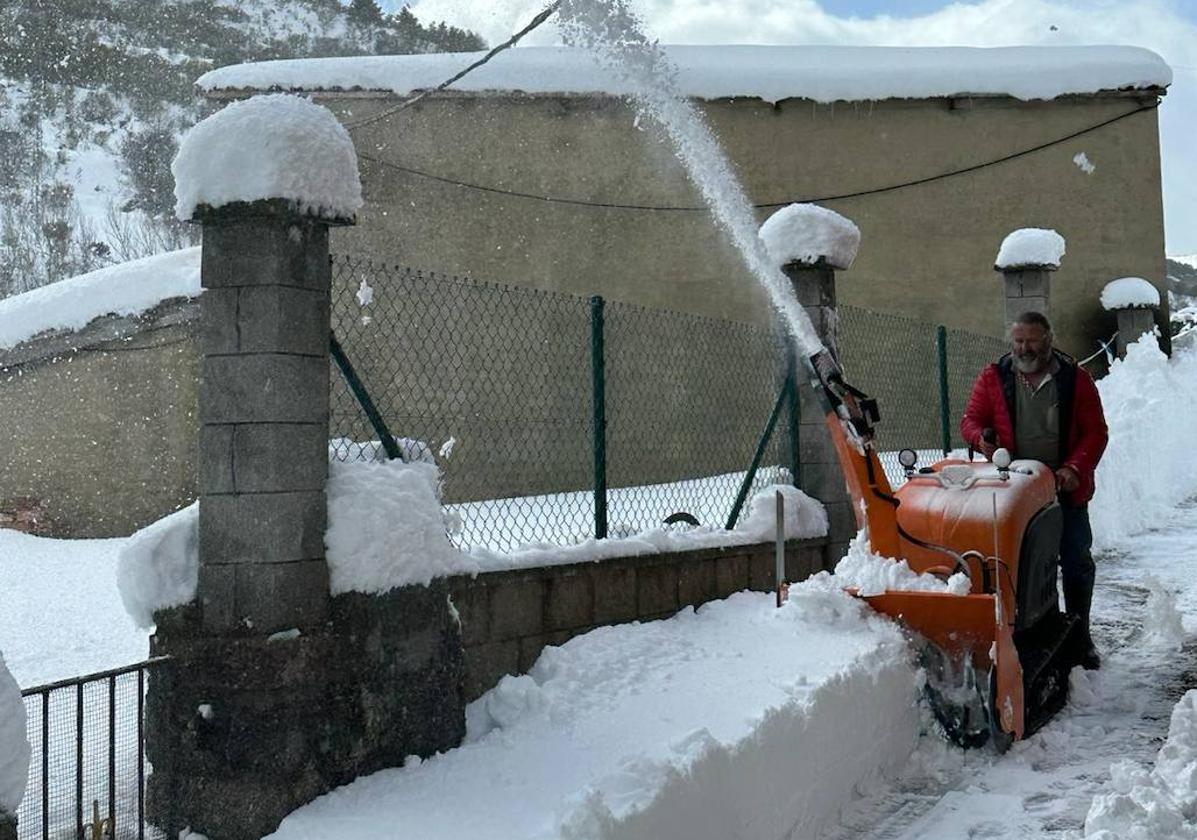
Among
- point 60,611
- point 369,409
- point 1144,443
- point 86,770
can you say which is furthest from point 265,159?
point 1144,443

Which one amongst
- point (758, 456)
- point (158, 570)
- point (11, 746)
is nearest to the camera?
point (11, 746)

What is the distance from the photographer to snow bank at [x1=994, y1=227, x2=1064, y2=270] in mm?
12242

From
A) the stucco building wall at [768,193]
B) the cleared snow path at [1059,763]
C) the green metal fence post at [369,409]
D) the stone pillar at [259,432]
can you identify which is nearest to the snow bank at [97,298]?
the stucco building wall at [768,193]

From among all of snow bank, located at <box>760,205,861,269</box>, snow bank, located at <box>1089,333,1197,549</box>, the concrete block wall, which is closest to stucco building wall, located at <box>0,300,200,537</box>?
snow bank, located at <box>760,205,861,269</box>

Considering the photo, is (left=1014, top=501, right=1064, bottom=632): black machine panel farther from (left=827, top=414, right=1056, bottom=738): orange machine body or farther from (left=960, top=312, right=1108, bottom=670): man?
(left=960, top=312, right=1108, bottom=670): man

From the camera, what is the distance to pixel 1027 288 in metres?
12.5

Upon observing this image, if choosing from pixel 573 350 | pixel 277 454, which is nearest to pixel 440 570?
pixel 277 454

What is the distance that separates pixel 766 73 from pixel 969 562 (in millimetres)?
12196

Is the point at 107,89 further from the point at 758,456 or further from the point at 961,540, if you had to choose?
the point at 961,540

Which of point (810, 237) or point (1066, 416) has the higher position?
point (810, 237)

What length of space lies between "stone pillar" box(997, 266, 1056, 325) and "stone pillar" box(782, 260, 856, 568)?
5203 mm

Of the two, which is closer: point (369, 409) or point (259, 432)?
point (259, 432)

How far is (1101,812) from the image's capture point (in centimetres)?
405

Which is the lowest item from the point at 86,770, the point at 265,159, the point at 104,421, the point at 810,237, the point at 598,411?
the point at 86,770
